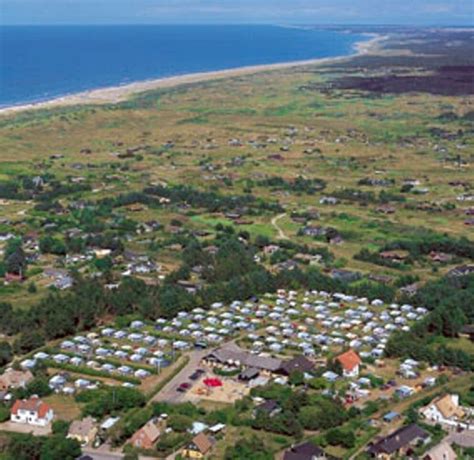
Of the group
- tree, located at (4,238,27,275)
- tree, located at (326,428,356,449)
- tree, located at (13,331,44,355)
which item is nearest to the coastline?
tree, located at (4,238,27,275)

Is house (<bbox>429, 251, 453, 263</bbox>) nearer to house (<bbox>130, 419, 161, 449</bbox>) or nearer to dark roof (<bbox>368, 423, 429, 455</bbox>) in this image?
dark roof (<bbox>368, 423, 429, 455</bbox>)

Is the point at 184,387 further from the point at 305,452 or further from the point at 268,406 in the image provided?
the point at 305,452

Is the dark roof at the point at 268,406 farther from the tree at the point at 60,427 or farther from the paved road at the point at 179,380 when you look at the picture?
the tree at the point at 60,427

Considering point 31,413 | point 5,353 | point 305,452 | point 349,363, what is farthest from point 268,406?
point 5,353

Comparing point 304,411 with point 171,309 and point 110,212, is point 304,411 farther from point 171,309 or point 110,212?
point 110,212

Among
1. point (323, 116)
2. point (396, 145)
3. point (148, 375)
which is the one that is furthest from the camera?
point (323, 116)

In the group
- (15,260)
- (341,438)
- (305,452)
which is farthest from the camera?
(15,260)

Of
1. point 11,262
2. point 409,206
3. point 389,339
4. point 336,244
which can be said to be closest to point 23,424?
point 389,339
